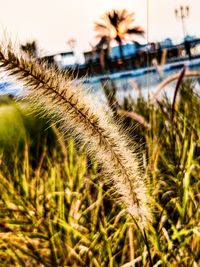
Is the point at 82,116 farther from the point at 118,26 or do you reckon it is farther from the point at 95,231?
the point at 118,26

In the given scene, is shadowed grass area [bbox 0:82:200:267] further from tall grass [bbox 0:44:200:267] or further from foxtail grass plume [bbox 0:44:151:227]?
foxtail grass plume [bbox 0:44:151:227]

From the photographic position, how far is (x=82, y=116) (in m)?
0.75

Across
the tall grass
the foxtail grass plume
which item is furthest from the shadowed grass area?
the foxtail grass plume

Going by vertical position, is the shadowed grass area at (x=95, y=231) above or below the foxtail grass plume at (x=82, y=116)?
below

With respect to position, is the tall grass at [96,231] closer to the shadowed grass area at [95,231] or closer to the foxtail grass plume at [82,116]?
the shadowed grass area at [95,231]

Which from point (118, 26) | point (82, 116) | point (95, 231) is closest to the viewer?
point (82, 116)

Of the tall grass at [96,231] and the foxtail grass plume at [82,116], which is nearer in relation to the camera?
the foxtail grass plume at [82,116]

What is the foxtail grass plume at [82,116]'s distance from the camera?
0.66m

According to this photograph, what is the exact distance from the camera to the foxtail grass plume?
2.17ft

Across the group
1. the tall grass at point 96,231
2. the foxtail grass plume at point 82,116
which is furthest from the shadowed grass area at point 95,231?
the foxtail grass plume at point 82,116

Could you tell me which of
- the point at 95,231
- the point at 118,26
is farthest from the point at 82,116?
the point at 118,26

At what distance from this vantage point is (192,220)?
1333mm

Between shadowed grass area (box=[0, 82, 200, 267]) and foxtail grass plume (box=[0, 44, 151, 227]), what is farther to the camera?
shadowed grass area (box=[0, 82, 200, 267])

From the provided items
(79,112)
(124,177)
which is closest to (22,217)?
(124,177)
